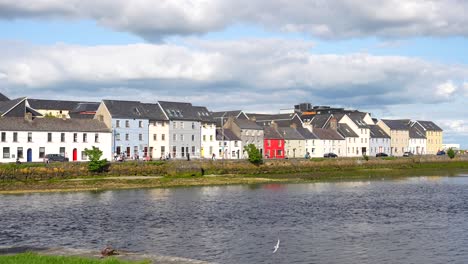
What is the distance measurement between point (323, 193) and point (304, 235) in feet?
119

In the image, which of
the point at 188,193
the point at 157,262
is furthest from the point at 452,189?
the point at 157,262

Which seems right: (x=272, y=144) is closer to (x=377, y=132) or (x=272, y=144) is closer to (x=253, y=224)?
(x=377, y=132)

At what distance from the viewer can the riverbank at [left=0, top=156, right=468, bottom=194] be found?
82.9 meters

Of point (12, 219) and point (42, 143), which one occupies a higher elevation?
point (42, 143)

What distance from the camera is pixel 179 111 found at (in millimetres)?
130000

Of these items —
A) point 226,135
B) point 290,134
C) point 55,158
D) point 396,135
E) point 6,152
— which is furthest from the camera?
point 396,135

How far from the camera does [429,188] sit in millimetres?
84625

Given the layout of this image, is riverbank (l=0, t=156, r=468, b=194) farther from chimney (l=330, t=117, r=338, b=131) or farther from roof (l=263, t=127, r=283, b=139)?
chimney (l=330, t=117, r=338, b=131)

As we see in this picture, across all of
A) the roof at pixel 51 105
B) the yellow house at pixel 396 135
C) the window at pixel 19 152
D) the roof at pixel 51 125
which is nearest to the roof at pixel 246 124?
the roof at pixel 51 125

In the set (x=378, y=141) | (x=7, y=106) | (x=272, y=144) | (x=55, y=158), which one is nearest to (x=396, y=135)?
(x=378, y=141)

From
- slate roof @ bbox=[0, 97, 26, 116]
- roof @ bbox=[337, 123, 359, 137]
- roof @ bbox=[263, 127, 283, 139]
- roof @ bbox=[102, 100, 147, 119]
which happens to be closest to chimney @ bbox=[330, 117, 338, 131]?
roof @ bbox=[337, 123, 359, 137]

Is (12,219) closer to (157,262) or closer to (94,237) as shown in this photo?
(94,237)

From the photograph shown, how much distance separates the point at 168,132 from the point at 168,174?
2844 cm

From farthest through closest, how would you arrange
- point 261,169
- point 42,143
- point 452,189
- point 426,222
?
point 261,169, point 42,143, point 452,189, point 426,222
